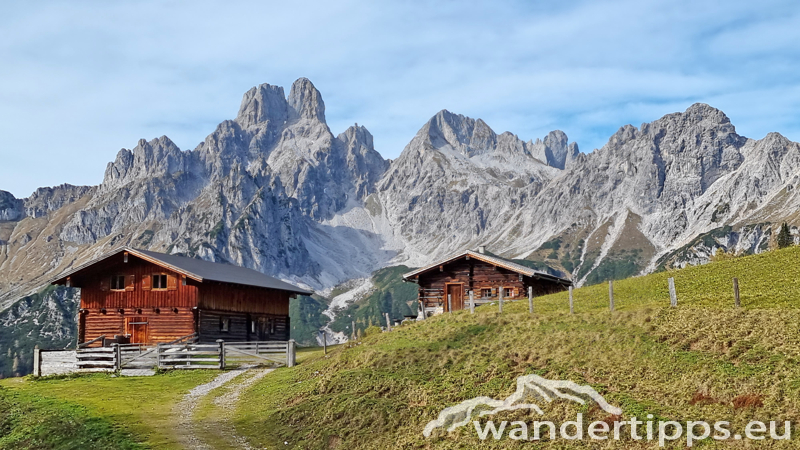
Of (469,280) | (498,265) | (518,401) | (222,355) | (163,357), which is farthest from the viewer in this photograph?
(469,280)

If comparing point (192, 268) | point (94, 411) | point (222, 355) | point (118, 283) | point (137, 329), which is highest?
point (192, 268)

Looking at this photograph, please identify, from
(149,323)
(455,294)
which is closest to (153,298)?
(149,323)

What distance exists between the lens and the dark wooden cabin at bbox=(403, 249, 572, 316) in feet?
212

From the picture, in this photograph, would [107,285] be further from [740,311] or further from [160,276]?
[740,311]

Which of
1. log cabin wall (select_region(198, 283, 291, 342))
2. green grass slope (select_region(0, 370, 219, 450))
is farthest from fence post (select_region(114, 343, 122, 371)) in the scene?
log cabin wall (select_region(198, 283, 291, 342))

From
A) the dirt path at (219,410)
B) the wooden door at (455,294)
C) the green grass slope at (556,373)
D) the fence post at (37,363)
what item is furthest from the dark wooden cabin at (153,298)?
the green grass slope at (556,373)

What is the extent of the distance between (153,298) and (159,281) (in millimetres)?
1573

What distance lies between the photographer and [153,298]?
202 feet

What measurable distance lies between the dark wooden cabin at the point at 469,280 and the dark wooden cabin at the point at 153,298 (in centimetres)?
1640

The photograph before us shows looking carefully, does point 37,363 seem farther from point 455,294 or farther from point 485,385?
point 455,294

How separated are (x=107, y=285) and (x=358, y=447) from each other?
46108 mm

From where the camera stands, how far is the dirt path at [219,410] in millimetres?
26078

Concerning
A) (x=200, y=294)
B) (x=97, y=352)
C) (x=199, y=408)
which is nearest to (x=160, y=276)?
(x=200, y=294)

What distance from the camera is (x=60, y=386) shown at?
1641 inches
